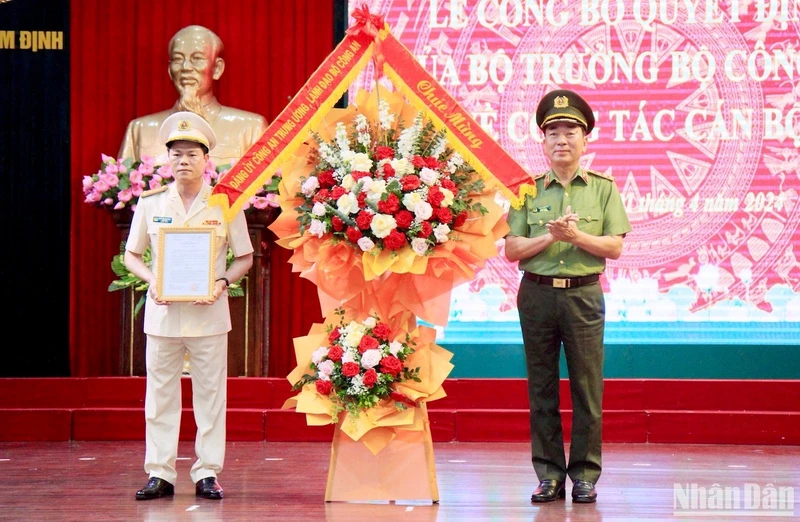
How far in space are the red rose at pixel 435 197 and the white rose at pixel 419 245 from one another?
124 mm

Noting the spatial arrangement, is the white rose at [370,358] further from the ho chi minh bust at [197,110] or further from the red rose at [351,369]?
the ho chi minh bust at [197,110]

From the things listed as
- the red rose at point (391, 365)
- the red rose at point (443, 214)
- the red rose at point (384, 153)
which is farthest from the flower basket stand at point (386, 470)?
the red rose at point (384, 153)

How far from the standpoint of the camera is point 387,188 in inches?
128

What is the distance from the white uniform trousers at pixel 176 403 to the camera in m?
3.49

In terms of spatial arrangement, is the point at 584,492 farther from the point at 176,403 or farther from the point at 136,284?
the point at 136,284

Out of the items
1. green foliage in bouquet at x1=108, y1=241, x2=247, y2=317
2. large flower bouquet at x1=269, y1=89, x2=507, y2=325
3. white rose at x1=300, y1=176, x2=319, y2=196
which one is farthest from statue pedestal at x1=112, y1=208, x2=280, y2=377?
white rose at x1=300, y1=176, x2=319, y2=196

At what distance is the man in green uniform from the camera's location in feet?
11.2

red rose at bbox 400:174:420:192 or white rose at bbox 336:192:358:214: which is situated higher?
red rose at bbox 400:174:420:192

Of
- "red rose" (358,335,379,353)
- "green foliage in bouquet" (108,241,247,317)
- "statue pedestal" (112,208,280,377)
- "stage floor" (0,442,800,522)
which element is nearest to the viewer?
"stage floor" (0,442,800,522)

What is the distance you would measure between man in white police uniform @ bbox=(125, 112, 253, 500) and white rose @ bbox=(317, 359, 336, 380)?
45cm

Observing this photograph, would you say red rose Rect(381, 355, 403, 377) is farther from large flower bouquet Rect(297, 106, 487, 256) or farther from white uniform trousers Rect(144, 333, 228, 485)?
white uniform trousers Rect(144, 333, 228, 485)

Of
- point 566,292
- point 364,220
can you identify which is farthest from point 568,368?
point 364,220

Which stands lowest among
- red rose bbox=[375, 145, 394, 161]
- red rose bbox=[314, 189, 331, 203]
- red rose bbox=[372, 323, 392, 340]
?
red rose bbox=[372, 323, 392, 340]

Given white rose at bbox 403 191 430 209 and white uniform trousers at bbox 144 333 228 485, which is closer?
white rose at bbox 403 191 430 209
